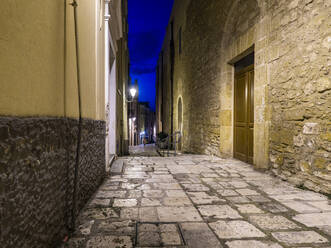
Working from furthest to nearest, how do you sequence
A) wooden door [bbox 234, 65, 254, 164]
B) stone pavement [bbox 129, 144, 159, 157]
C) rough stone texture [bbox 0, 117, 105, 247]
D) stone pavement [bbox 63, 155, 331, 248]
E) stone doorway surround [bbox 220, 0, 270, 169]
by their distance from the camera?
stone pavement [bbox 129, 144, 159, 157] → wooden door [bbox 234, 65, 254, 164] → stone doorway surround [bbox 220, 0, 270, 169] → stone pavement [bbox 63, 155, 331, 248] → rough stone texture [bbox 0, 117, 105, 247]

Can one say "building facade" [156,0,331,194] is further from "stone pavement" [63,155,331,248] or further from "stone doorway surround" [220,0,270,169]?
"stone pavement" [63,155,331,248]

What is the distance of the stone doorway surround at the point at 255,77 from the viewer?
3922mm

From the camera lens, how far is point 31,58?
44.9 inches

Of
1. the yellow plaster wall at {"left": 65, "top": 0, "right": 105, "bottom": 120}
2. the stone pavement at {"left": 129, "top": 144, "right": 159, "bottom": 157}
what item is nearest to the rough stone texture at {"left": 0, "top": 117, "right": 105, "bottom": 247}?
the yellow plaster wall at {"left": 65, "top": 0, "right": 105, "bottom": 120}

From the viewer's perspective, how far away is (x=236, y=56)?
5156mm

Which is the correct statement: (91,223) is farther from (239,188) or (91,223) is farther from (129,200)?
(239,188)

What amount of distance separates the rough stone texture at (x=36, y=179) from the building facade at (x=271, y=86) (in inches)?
114

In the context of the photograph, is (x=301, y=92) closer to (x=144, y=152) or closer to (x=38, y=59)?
(x=38, y=59)

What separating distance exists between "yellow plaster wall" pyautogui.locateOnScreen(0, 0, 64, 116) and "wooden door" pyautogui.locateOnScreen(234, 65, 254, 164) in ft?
13.5

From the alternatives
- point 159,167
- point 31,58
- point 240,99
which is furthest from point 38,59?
point 240,99

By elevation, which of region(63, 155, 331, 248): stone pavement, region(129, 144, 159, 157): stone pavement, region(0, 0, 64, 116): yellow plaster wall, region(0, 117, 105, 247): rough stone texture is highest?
region(0, 0, 64, 116): yellow plaster wall

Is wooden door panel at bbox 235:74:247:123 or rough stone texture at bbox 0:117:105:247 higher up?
wooden door panel at bbox 235:74:247:123

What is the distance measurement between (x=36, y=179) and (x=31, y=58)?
644 millimetres

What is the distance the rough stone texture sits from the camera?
926mm
